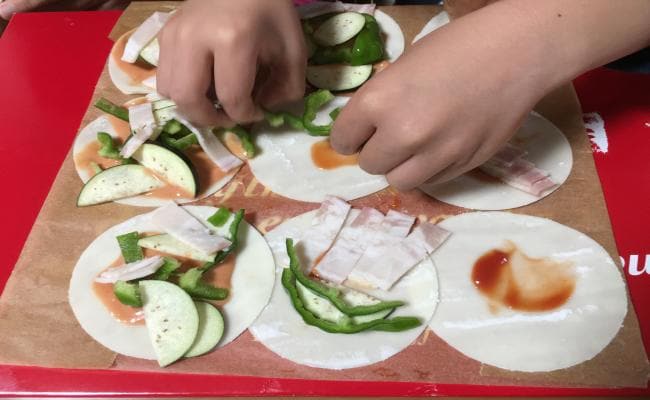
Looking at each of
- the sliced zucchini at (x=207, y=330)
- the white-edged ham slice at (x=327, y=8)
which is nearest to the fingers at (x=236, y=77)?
the sliced zucchini at (x=207, y=330)

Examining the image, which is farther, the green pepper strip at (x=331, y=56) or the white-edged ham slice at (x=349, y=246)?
the green pepper strip at (x=331, y=56)

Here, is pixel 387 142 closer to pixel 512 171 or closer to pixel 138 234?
pixel 512 171

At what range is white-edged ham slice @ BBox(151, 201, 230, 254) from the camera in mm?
1451

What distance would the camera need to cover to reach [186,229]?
4.90 ft

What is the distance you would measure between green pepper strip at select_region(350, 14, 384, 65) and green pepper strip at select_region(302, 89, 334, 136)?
6.8 inches

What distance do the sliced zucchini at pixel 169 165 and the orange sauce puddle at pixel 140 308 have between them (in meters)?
0.20

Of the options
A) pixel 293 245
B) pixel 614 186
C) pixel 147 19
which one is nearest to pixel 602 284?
pixel 614 186

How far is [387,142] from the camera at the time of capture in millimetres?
1296

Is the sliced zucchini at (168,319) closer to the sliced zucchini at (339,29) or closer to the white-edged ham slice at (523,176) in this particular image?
the white-edged ham slice at (523,176)

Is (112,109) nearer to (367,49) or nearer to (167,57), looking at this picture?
(167,57)

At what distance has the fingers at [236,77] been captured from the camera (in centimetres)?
144

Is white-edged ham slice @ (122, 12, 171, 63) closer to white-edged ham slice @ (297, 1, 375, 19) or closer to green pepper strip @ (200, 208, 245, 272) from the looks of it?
white-edged ham slice @ (297, 1, 375, 19)

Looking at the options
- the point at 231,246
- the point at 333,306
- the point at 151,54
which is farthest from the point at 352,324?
the point at 151,54

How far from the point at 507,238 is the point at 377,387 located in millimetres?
445
